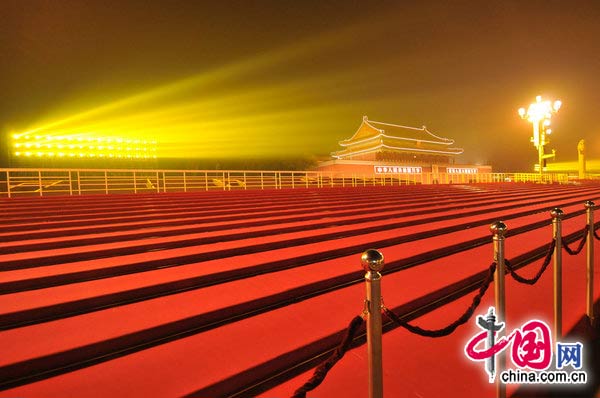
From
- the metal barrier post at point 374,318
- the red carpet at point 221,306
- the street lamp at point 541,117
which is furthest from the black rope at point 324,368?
the street lamp at point 541,117

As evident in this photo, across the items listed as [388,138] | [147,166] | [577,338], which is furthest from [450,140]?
[577,338]

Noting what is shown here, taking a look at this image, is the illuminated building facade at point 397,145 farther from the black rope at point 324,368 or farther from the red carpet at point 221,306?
the black rope at point 324,368

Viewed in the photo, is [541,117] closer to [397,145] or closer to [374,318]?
[397,145]

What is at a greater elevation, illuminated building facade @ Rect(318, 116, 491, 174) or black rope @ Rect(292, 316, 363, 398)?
illuminated building facade @ Rect(318, 116, 491, 174)

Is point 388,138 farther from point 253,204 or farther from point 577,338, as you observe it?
point 577,338

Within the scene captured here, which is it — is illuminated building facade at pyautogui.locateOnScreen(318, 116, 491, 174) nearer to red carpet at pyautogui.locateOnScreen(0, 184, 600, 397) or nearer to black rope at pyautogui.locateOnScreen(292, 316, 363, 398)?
red carpet at pyautogui.locateOnScreen(0, 184, 600, 397)

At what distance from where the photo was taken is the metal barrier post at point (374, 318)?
47.8 inches

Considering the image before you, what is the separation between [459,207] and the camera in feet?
27.0

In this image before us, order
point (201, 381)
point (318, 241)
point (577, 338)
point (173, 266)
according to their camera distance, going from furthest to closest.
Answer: point (318, 241) → point (173, 266) → point (577, 338) → point (201, 381)

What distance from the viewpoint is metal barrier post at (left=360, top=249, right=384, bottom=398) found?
1214mm

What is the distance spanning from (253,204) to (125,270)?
5.16 m

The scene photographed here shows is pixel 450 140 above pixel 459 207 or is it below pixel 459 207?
above

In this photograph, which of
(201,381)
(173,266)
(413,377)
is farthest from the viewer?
(173,266)

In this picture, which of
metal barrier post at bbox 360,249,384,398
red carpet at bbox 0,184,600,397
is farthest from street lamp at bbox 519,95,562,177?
metal barrier post at bbox 360,249,384,398
